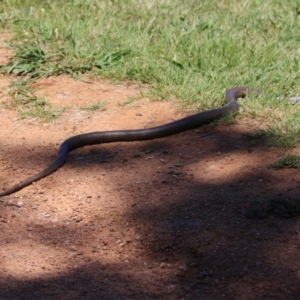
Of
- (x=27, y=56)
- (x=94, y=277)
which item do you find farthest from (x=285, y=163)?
(x=27, y=56)

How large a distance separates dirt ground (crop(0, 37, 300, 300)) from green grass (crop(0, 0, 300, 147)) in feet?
1.14

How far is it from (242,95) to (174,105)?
0.52 m

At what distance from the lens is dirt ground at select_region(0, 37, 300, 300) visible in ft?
13.2

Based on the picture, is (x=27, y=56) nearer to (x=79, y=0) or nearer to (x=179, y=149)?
(x=79, y=0)

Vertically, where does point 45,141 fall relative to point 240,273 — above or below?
below

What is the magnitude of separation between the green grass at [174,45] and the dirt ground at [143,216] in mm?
349

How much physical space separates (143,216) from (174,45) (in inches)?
107

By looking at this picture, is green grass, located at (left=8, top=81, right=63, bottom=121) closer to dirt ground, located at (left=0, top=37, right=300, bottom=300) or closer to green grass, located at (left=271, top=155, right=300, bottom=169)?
dirt ground, located at (left=0, top=37, right=300, bottom=300)

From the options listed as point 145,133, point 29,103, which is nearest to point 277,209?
point 145,133

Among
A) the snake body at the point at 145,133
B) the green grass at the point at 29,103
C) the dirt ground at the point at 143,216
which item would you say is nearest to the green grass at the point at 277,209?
the dirt ground at the point at 143,216

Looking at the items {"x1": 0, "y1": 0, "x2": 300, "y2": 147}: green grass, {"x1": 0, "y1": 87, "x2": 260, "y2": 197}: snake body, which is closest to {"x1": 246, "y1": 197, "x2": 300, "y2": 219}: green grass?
{"x1": 0, "y1": 0, "x2": 300, "y2": 147}: green grass

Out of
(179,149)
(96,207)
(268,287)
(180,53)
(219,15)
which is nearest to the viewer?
(268,287)

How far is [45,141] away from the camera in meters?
5.89

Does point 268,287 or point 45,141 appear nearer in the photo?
point 268,287
